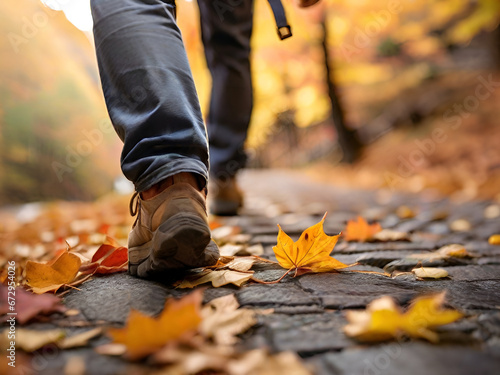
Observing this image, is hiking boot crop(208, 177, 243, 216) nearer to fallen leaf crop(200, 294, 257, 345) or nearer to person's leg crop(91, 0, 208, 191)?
person's leg crop(91, 0, 208, 191)

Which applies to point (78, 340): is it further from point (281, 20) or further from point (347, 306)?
point (281, 20)

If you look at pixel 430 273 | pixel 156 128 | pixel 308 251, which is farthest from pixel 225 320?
pixel 430 273

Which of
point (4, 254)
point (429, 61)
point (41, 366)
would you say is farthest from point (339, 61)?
point (41, 366)

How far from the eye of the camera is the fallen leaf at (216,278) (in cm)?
101

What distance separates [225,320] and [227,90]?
1773 mm

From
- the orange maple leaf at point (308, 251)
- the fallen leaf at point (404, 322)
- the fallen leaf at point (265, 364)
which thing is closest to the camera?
the fallen leaf at point (265, 364)

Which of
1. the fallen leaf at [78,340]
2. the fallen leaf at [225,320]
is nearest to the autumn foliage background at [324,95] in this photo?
the fallen leaf at [225,320]

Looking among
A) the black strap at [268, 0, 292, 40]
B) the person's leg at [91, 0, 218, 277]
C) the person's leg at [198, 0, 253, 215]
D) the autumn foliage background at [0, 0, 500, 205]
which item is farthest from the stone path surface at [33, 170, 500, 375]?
the autumn foliage background at [0, 0, 500, 205]

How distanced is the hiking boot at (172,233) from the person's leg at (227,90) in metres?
1.23

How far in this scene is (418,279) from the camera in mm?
1112

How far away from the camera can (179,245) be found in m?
0.95

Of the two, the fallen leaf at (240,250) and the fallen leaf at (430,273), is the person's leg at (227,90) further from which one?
the fallen leaf at (430,273)

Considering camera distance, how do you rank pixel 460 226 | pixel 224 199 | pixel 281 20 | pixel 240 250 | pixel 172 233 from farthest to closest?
pixel 224 199 → pixel 460 226 → pixel 240 250 → pixel 281 20 → pixel 172 233

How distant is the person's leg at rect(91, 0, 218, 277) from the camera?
989 millimetres
